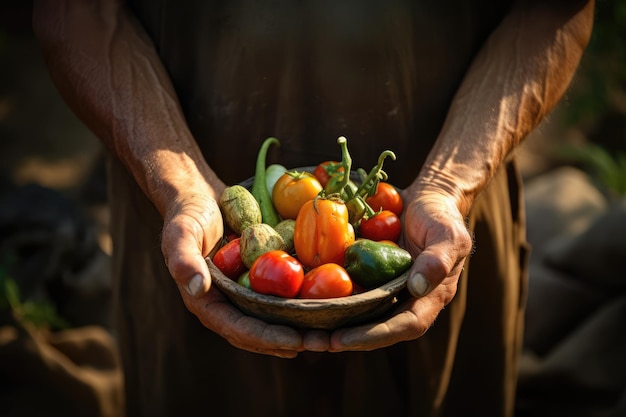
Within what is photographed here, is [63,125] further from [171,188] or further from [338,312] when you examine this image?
[338,312]

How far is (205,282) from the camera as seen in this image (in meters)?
2.12

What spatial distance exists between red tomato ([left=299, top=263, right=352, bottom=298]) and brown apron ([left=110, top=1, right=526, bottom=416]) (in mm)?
565

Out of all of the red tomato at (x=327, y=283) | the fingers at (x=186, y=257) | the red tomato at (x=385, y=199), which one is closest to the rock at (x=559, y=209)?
the red tomato at (x=385, y=199)

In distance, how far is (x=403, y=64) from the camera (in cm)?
268

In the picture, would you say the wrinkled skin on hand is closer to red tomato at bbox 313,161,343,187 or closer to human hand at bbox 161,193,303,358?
human hand at bbox 161,193,303,358

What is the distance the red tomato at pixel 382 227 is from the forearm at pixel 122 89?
473mm

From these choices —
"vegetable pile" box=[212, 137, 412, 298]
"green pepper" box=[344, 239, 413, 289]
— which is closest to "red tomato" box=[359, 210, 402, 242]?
"vegetable pile" box=[212, 137, 412, 298]

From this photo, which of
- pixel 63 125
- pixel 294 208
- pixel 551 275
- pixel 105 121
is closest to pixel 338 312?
pixel 294 208

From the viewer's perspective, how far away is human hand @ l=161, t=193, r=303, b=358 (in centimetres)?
214

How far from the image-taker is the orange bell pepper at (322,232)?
2340 mm

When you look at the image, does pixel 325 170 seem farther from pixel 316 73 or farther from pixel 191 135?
pixel 191 135

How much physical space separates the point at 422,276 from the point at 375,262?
0.42 feet

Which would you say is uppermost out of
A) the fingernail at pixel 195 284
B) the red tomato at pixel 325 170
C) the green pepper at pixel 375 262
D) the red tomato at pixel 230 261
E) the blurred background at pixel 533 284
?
the red tomato at pixel 325 170

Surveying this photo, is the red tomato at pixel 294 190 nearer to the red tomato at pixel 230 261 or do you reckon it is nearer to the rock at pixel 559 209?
the red tomato at pixel 230 261
